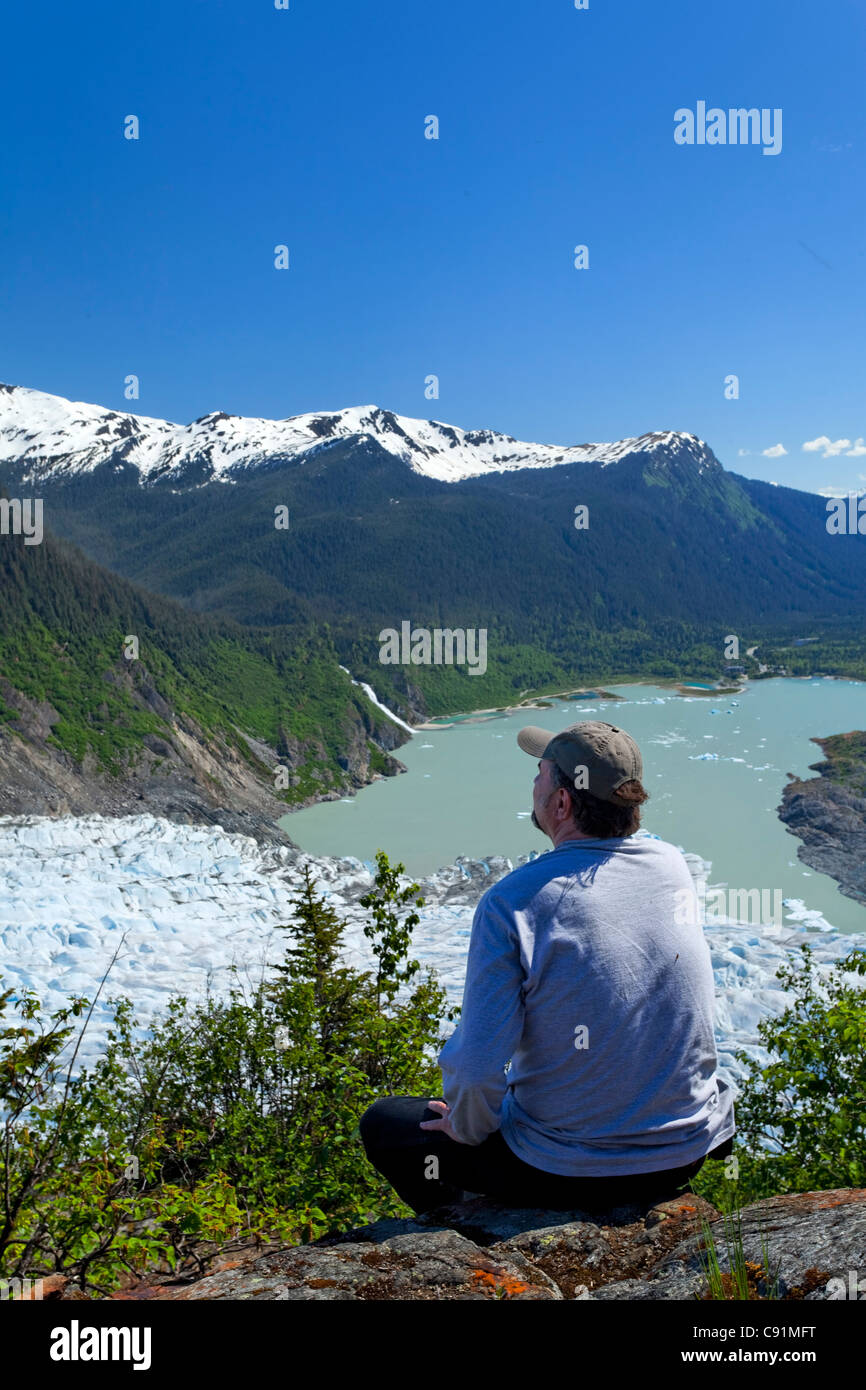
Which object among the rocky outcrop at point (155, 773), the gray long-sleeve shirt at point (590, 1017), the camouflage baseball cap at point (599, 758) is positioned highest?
the camouflage baseball cap at point (599, 758)

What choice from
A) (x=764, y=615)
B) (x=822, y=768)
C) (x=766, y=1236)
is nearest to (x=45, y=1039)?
(x=766, y=1236)

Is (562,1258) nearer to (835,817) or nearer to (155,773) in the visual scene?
(155,773)

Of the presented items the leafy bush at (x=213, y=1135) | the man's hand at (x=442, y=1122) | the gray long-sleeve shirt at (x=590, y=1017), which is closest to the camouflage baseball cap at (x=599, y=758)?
the gray long-sleeve shirt at (x=590, y=1017)

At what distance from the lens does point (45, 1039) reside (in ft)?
9.93

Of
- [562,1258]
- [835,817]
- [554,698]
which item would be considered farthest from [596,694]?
[562,1258]

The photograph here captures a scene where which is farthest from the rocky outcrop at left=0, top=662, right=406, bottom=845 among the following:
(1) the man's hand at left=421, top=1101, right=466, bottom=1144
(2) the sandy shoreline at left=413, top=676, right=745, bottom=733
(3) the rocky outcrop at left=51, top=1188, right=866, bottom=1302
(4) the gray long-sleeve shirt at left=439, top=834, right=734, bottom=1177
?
(4) the gray long-sleeve shirt at left=439, top=834, right=734, bottom=1177

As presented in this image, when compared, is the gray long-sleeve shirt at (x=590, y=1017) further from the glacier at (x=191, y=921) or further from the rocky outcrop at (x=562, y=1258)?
the glacier at (x=191, y=921)

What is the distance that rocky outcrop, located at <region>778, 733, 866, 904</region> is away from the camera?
41656 mm

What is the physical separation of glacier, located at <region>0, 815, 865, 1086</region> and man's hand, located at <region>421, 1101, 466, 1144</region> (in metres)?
19.6

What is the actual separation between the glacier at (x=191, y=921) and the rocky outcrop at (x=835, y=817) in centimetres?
624

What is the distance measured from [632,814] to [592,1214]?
55.0 inches

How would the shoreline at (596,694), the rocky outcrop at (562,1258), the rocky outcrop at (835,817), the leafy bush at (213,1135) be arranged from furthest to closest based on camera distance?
the shoreline at (596,694) → the rocky outcrop at (835,817) → the leafy bush at (213,1135) → the rocky outcrop at (562,1258)

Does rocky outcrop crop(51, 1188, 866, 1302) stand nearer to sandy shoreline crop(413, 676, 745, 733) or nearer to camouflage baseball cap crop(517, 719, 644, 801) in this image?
camouflage baseball cap crop(517, 719, 644, 801)

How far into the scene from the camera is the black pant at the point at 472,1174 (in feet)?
9.11
